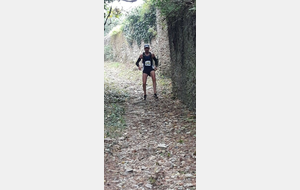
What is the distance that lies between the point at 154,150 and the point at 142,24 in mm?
9477

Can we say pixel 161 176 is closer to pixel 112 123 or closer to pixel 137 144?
pixel 137 144

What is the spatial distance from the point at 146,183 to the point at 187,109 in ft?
9.47

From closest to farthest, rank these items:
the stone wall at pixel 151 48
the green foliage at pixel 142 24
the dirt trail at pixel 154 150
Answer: the dirt trail at pixel 154 150
the stone wall at pixel 151 48
the green foliage at pixel 142 24

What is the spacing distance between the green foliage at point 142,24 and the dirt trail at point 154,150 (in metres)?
5.94

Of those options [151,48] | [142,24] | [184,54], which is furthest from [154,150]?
[142,24]

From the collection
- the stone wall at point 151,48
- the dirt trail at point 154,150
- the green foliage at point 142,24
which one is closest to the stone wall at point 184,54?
the dirt trail at point 154,150

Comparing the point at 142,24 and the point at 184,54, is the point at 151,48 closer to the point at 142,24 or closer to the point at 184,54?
the point at 142,24

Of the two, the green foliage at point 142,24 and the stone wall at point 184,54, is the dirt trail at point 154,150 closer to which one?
the stone wall at point 184,54

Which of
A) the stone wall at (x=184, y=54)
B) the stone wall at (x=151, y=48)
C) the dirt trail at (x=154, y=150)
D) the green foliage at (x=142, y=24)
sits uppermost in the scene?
the green foliage at (x=142, y=24)

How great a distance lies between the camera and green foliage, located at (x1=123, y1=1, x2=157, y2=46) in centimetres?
1168

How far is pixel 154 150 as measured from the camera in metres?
4.34

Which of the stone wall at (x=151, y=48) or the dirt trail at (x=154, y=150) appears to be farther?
the stone wall at (x=151, y=48)

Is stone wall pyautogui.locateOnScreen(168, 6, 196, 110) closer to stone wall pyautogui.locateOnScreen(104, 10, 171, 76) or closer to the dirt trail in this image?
the dirt trail

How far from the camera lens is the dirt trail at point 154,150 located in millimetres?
3418
